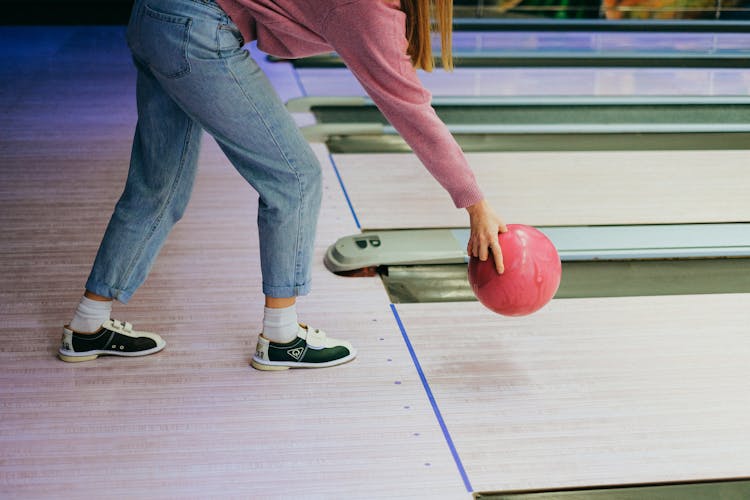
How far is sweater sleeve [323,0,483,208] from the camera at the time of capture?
135 centimetres

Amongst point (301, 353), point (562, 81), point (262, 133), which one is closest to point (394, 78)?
point (262, 133)

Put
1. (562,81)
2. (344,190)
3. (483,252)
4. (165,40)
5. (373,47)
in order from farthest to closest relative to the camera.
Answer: (562,81), (344,190), (483,252), (165,40), (373,47)

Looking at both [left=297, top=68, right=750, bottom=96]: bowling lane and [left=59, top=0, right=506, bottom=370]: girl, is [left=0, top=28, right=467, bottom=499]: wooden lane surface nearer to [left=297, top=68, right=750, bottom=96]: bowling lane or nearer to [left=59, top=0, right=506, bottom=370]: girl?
[left=59, top=0, right=506, bottom=370]: girl

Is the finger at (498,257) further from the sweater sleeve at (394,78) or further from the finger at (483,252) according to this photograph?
the sweater sleeve at (394,78)

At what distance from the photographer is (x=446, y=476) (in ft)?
4.82

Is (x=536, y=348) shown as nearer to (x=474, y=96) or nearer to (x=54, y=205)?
(x=54, y=205)

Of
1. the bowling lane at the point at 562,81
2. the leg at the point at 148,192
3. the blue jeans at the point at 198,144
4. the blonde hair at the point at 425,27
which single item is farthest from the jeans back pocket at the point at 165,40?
the bowling lane at the point at 562,81

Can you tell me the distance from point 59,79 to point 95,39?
1407 millimetres

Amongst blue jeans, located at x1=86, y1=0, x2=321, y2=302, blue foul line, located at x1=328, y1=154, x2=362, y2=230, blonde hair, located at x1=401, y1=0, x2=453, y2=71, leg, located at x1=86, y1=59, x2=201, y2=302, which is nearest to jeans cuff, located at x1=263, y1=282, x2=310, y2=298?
blue jeans, located at x1=86, y1=0, x2=321, y2=302

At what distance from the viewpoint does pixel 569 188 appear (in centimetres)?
298

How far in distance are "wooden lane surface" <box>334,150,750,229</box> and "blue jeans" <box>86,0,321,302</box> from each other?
896mm

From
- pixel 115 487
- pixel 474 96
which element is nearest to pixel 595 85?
pixel 474 96

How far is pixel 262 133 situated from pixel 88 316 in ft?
1.81

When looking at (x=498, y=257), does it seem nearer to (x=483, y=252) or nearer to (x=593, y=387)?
(x=483, y=252)
